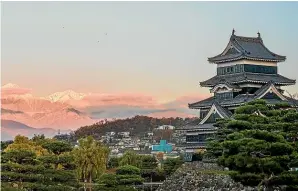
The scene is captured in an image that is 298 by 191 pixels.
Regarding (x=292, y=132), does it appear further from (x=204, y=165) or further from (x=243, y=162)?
(x=204, y=165)

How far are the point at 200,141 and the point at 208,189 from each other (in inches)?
311

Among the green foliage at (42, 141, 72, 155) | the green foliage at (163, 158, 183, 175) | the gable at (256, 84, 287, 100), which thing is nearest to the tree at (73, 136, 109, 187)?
the green foliage at (42, 141, 72, 155)

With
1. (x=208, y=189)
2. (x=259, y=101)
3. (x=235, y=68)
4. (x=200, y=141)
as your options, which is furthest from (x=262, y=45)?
(x=259, y=101)

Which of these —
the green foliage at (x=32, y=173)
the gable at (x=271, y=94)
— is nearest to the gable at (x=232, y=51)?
the gable at (x=271, y=94)

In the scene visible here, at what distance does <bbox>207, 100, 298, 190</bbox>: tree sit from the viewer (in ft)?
73.9

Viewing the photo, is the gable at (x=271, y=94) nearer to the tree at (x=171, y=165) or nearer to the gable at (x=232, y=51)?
the gable at (x=232, y=51)

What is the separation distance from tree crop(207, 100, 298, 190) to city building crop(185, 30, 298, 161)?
13.1m

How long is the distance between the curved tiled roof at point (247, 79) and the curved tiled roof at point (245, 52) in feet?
3.34

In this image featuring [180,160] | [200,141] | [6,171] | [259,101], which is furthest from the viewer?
[180,160]

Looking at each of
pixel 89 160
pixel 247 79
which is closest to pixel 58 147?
pixel 89 160

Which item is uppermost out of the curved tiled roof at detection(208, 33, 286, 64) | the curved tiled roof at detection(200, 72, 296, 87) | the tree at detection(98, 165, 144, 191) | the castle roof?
the curved tiled roof at detection(208, 33, 286, 64)

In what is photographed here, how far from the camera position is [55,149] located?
113 feet

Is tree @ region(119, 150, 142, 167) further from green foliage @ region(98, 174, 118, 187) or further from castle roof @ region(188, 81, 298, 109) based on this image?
green foliage @ region(98, 174, 118, 187)

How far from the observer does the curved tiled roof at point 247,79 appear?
38.7 m
